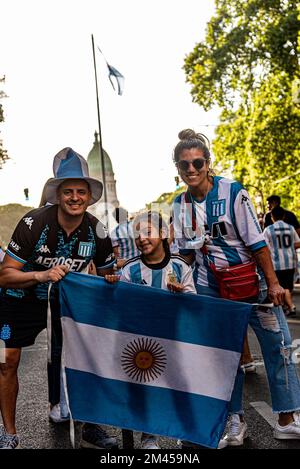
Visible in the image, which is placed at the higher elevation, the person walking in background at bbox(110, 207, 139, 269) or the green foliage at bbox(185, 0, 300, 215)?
the green foliage at bbox(185, 0, 300, 215)

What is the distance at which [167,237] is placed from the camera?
4.46m

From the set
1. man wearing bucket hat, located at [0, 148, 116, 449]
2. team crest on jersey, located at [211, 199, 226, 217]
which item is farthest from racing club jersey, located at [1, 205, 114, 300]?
team crest on jersey, located at [211, 199, 226, 217]

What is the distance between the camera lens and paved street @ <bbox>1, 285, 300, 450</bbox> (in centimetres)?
464

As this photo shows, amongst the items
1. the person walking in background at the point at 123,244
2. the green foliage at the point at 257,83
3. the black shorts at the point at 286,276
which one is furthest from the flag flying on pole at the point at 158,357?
the green foliage at the point at 257,83

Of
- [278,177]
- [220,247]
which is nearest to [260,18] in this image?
[278,177]

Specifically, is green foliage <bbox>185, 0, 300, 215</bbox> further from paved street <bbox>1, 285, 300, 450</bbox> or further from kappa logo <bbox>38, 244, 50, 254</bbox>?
kappa logo <bbox>38, 244, 50, 254</bbox>

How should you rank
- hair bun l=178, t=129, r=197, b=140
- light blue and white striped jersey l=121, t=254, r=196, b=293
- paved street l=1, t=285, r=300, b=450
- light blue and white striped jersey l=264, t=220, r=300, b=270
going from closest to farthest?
light blue and white striped jersey l=121, t=254, r=196, b=293, paved street l=1, t=285, r=300, b=450, hair bun l=178, t=129, r=197, b=140, light blue and white striped jersey l=264, t=220, r=300, b=270

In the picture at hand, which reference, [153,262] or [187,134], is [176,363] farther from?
[187,134]

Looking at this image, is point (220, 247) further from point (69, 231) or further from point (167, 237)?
point (69, 231)

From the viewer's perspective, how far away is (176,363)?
13.3 feet

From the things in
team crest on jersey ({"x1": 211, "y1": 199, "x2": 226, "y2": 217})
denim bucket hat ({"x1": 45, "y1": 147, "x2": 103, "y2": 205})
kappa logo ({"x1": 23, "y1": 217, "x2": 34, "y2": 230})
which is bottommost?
kappa logo ({"x1": 23, "y1": 217, "x2": 34, "y2": 230})

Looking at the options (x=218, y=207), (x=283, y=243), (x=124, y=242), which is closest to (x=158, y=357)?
(x=218, y=207)

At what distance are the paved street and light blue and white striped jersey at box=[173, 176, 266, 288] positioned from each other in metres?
1.09

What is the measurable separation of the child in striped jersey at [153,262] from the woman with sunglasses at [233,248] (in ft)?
1.21
